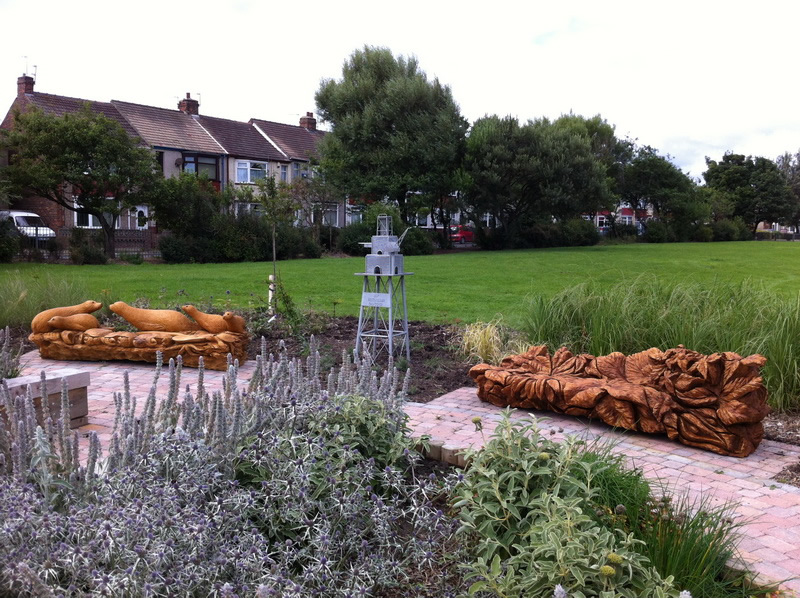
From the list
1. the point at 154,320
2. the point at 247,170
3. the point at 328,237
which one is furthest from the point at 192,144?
the point at 154,320

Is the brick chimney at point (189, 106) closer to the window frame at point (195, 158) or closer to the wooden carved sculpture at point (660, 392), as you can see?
the window frame at point (195, 158)

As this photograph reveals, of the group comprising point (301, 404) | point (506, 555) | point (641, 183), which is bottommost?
point (506, 555)

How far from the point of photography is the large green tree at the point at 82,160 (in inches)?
975

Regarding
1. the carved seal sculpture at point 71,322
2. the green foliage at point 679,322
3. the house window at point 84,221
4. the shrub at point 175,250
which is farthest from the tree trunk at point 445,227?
the carved seal sculpture at point 71,322

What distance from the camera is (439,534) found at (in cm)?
312

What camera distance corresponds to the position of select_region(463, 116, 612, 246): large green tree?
114 ft

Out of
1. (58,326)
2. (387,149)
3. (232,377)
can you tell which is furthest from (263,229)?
(232,377)

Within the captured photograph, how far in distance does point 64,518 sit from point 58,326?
18.7 feet

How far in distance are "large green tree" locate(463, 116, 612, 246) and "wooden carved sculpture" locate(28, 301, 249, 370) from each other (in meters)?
27.4

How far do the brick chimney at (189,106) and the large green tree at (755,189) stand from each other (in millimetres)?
50302

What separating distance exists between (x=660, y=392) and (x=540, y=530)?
270 centimetres

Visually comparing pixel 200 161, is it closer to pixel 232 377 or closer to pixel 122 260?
pixel 122 260

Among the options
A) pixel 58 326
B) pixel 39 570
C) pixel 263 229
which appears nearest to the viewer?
pixel 39 570

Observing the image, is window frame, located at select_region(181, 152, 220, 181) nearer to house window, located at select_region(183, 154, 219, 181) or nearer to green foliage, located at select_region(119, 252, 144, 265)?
house window, located at select_region(183, 154, 219, 181)
